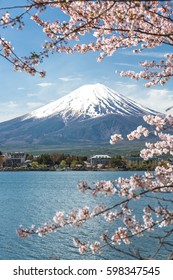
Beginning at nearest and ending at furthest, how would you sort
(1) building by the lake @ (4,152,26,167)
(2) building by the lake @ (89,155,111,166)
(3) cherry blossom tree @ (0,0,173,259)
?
1. (3) cherry blossom tree @ (0,0,173,259)
2. (2) building by the lake @ (89,155,111,166)
3. (1) building by the lake @ (4,152,26,167)

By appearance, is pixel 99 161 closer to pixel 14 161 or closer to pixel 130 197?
pixel 14 161

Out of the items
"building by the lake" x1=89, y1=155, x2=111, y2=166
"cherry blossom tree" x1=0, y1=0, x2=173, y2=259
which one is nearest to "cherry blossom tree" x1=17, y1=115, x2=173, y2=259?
"cherry blossom tree" x1=0, y1=0, x2=173, y2=259

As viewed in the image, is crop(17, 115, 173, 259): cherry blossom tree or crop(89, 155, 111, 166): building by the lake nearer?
crop(17, 115, 173, 259): cherry blossom tree

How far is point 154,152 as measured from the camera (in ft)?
12.5

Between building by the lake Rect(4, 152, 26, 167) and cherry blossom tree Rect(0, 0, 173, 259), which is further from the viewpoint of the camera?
building by the lake Rect(4, 152, 26, 167)

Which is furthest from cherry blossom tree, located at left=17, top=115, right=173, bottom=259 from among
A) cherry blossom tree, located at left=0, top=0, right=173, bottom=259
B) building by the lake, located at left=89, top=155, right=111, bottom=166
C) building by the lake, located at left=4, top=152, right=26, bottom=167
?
building by the lake, located at left=4, top=152, right=26, bottom=167

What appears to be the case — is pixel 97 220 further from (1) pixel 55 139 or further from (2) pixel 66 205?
(1) pixel 55 139

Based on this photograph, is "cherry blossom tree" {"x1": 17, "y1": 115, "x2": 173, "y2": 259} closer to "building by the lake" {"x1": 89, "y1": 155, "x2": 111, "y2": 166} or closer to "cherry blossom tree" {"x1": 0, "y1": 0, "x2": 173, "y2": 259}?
"cherry blossom tree" {"x1": 0, "y1": 0, "x2": 173, "y2": 259}

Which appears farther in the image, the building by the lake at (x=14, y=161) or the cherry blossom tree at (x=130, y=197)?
the building by the lake at (x=14, y=161)

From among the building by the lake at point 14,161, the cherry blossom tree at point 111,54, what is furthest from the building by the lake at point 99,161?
the cherry blossom tree at point 111,54

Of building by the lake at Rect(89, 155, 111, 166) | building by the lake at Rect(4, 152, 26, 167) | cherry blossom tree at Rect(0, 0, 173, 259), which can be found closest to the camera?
cherry blossom tree at Rect(0, 0, 173, 259)

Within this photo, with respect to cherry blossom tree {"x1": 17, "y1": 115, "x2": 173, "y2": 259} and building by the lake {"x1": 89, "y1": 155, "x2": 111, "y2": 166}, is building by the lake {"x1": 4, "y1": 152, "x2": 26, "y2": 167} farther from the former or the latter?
cherry blossom tree {"x1": 17, "y1": 115, "x2": 173, "y2": 259}

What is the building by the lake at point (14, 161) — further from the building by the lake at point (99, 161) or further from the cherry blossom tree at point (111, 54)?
the cherry blossom tree at point (111, 54)
